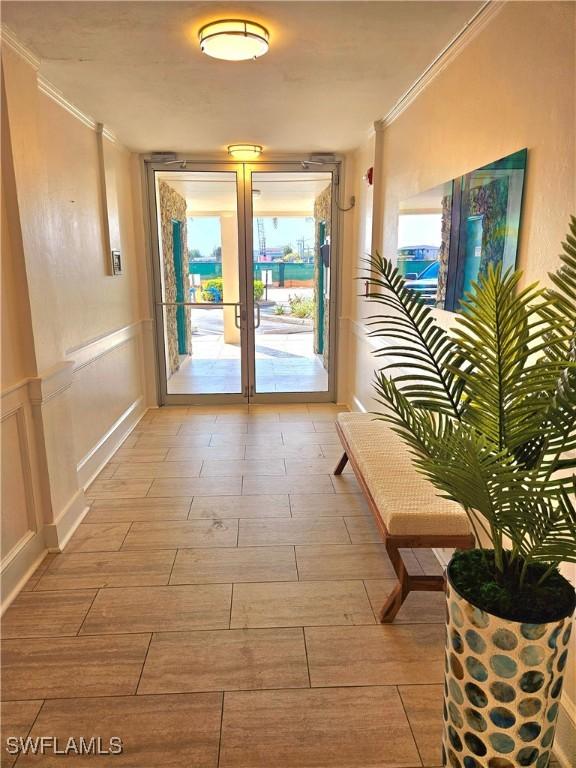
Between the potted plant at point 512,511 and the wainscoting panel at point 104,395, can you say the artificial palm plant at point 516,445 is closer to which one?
the potted plant at point 512,511

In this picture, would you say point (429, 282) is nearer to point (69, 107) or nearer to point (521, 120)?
point (521, 120)

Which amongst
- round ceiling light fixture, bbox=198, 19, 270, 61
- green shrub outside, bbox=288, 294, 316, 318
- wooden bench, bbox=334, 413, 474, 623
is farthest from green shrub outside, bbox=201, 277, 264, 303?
wooden bench, bbox=334, 413, 474, 623

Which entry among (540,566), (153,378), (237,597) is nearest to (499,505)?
(540,566)

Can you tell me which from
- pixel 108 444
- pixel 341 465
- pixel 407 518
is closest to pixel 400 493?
pixel 407 518

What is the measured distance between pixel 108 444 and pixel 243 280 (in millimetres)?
2163

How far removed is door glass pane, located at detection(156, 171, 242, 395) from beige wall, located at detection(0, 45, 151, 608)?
988 millimetres

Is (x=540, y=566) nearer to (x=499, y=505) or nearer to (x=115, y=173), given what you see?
(x=499, y=505)

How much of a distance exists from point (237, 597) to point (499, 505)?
1.48 meters

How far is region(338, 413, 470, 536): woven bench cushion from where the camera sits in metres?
2.02

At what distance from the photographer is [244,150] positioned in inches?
175

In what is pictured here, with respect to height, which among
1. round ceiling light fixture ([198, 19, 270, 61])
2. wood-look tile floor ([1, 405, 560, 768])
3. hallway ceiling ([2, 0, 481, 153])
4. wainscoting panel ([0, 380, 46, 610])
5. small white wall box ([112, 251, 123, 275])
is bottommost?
wood-look tile floor ([1, 405, 560, 768])

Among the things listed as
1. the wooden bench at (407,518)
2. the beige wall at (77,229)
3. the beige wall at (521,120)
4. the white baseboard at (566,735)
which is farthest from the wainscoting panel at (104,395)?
the white baseboard at (566,735)

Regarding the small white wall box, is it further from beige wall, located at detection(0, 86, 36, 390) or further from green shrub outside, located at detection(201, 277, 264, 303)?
beige wall, located at detection(0, 86, 36, 390)

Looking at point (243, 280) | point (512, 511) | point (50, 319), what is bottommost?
point (512, 511)
